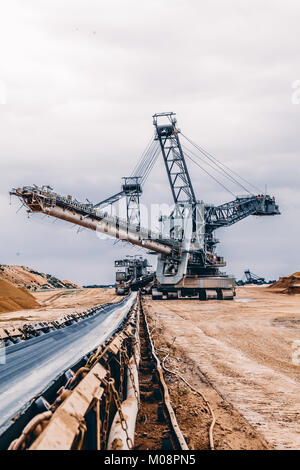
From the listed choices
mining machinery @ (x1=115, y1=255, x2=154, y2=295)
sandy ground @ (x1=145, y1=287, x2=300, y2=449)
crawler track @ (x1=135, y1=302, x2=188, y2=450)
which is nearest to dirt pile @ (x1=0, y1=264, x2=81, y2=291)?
mining machinery @ (x1=115, y1=255, x2=154, y2=295)

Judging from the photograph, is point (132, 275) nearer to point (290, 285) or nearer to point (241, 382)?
point (290, 285)


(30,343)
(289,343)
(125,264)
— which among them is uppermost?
(125,264)

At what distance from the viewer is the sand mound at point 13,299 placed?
37750mm

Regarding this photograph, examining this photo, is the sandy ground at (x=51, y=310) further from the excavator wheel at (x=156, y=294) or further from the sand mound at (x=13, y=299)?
the excavator wheel at (x=156, y=294)

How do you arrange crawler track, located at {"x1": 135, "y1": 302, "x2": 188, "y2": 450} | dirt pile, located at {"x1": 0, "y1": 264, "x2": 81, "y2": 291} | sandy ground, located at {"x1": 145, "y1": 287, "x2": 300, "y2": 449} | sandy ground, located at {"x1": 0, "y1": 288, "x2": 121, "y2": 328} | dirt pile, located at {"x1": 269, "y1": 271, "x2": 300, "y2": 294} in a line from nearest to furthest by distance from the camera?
crawler track, located at {"x1": 135, "y1": 302, "x2": 188, "y2": 450} → sandy ground, located at {"x1": 145, "y1": 287, "x2": 300, "y2": 449} → sandy ground, located at {"x1": 0, "y1": 288, "x2": 121, "y2": 328} → dirt pile, located at {"x1": 269, "y1": 271, "x2": 300, "y2": 294} → dirt pile, located at {"x1": 0, "y1": 264, "x2": 81, "y2": 291}

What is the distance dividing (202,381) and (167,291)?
119 ft

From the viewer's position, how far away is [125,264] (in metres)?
68.4

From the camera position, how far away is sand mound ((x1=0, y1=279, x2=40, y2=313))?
124 ft

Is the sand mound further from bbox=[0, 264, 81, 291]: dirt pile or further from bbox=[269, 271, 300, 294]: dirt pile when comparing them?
bbox=[0, 264, 81, 291]: dirt pile

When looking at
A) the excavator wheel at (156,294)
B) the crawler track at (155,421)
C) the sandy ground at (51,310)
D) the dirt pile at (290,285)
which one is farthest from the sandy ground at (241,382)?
the dirt pile at (290,285)
